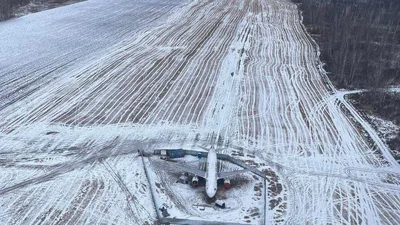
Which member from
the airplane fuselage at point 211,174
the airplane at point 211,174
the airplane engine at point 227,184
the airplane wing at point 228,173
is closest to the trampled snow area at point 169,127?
the airplane engine at point 227,184

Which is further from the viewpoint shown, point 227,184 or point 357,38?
point 357,38

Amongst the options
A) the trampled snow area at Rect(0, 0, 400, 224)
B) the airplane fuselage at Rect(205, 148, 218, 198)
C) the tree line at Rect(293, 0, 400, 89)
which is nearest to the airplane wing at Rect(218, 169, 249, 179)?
the airplane fuselage at Rect(205, 148, 218, 198)

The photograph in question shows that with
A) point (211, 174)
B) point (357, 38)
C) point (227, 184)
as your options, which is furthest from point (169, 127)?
point (357, 38)

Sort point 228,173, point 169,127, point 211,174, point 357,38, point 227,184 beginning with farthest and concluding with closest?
1. point 357,38
2. point 169,127
3. point 228,173
4. point 227,184
5. point 211,174

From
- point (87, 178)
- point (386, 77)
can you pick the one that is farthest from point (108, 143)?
point (386, 77)

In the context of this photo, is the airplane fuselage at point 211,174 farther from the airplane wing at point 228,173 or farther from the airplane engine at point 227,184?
the airplane engine at point 227,184

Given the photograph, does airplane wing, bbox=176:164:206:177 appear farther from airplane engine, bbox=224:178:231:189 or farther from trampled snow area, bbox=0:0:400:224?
airplane engine, bbox=224:178:231:189

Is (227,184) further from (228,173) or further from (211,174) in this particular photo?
(211,174)

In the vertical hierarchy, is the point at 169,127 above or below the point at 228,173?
below
